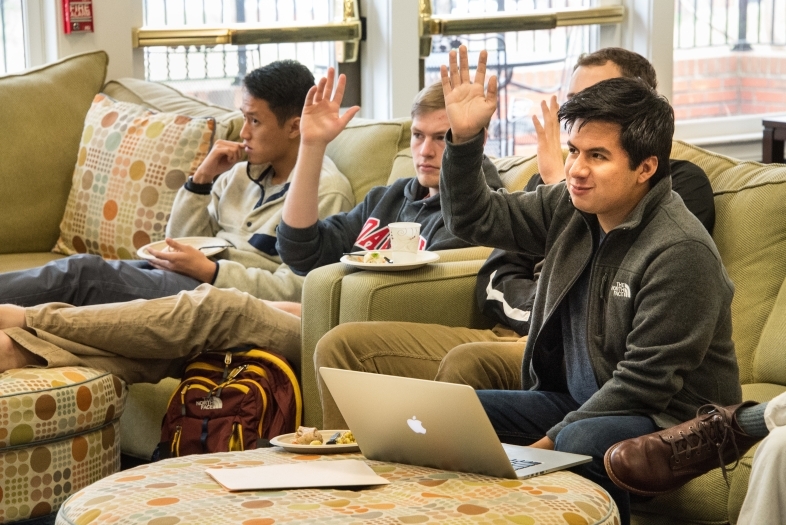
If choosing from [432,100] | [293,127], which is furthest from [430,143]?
[293,127]

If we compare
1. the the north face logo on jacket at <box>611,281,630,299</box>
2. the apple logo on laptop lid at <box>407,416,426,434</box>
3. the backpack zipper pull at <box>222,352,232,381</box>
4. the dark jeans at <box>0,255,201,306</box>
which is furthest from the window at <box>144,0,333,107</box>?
the apple logo on laptop lid at <box>407,416,426,434</box>

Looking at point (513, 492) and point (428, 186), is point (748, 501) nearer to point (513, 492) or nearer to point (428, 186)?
point (513, 492)

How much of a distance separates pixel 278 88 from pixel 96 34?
3.60ft

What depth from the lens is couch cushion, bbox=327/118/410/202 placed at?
3.20 metres

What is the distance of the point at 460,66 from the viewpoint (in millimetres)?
2160

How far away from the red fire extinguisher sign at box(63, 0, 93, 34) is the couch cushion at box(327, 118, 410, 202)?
116cm

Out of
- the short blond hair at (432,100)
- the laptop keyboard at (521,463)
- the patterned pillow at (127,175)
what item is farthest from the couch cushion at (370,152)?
the laptop keyboard at (521,463)

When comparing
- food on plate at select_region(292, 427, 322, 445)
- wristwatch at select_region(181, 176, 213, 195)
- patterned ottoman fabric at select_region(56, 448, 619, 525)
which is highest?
wristwatch at select_region(181, 176, 213, 195)

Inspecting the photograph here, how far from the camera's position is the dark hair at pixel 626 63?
2445mm

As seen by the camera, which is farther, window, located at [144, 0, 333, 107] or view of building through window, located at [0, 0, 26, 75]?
window, located at [144, 0, 333, 107]

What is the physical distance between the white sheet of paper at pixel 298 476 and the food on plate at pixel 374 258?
2.43 feet

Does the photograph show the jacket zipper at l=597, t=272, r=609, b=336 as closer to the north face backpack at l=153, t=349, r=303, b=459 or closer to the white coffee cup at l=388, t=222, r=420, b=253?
the white coffee cup at l=388, t=222, r=420, b=253

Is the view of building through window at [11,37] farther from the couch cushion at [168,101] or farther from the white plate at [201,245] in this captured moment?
the white plate at [201,245]

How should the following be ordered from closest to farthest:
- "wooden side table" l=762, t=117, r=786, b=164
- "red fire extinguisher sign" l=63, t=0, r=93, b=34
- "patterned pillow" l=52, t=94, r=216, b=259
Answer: "patterned pillow" l=52, t=94, r=216, b=259 → "red fire extinguisher sign" l=63, t=0, r=93, b=34 → "wooden side table" l=762, t=117, r=786, b=164
